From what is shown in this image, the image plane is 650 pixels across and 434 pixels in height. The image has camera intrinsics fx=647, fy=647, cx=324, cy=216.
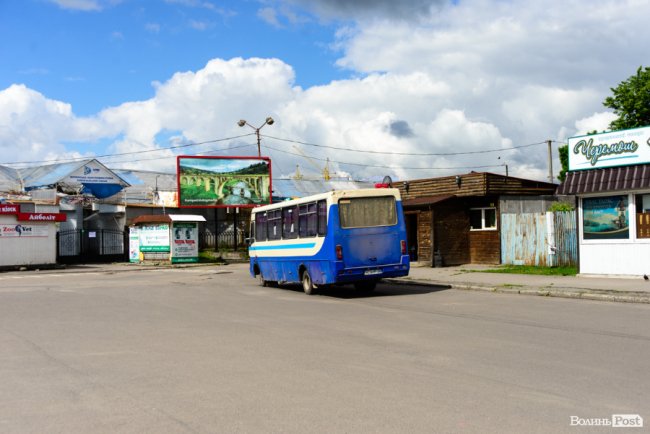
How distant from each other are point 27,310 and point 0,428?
1088 centimetres

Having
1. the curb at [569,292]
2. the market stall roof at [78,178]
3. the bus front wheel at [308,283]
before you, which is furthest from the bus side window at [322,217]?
the market stall roof at [78,178]

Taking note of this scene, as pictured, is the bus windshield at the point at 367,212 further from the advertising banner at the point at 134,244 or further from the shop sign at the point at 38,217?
the advertising banner at the point at 134,244

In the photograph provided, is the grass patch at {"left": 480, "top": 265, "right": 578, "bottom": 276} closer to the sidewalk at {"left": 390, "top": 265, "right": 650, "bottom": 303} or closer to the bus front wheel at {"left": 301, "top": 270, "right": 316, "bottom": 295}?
the sidewalk at {"left": 390, "top": 265, "right": 650, "bottom": 303}

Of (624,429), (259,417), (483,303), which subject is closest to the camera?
(624,429)

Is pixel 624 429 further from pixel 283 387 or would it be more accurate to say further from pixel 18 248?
pixel 18 248

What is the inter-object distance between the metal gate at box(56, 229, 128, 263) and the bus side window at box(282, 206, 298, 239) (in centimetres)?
2790

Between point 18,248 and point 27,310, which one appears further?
point 18,248

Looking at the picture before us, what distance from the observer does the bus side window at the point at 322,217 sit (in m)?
17.8

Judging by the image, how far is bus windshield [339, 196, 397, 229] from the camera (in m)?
17.7

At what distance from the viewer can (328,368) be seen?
7949 millimetres

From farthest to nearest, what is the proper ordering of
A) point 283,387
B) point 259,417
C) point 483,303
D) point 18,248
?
point 18,248
point 483,303
point 283,387
point 259,417

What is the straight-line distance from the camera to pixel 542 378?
7.20m

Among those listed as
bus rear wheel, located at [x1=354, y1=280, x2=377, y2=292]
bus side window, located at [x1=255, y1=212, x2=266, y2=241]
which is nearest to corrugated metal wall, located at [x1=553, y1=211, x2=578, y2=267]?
bus rear wheel, located at [x1=354, y1=280, x2=377, y2=292]

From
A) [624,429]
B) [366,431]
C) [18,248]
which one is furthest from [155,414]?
[18,248]
